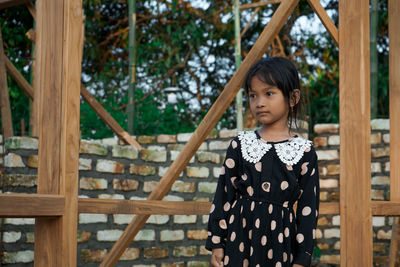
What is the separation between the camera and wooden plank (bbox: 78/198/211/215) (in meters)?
2.31

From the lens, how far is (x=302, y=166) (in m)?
2.09

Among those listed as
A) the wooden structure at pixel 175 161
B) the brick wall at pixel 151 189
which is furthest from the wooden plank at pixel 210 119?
the brick wall at pixel 151 189

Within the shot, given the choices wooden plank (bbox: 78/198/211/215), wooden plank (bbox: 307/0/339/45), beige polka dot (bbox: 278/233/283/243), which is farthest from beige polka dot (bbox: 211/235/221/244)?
wooden plank (bbox: 307/0/339/45)

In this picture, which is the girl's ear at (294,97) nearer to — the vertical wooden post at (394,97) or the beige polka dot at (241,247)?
the beige polka dot at (241,247)

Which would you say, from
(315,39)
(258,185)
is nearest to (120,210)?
(258,185)

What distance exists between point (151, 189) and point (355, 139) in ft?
6.72

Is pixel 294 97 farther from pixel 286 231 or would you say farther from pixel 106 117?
pixel 106 117

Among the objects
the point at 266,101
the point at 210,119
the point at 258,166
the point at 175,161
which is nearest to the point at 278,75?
the point at 266,101

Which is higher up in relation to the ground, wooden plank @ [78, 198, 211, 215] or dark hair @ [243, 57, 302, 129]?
dark hair @ [243, 57, 302, 129]

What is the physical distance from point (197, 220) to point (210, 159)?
0.52m

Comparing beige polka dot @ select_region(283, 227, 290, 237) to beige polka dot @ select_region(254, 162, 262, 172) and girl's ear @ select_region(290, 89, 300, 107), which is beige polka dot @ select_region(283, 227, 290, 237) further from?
girl's ear @ select_region(290, 89, 300, 107)

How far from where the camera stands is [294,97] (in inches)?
85.0

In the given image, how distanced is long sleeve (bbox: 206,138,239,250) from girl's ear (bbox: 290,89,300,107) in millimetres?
251

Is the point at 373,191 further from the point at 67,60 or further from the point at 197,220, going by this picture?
the point at 67,60
